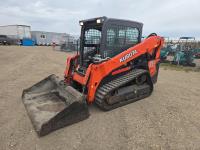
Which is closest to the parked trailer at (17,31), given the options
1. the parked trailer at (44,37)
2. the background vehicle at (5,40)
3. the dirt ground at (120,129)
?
the background vehicle at (5,40)

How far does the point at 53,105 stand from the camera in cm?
414

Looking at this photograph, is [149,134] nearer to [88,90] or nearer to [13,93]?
[88,90]

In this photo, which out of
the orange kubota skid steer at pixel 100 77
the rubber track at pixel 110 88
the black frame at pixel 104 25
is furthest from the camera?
the black frame at pixel 104 25

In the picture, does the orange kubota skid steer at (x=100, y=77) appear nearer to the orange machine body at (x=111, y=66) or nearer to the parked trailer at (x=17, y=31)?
the orange machine body at (x=111, y=66)

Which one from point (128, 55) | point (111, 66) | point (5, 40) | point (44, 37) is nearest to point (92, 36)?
point (128, 55)

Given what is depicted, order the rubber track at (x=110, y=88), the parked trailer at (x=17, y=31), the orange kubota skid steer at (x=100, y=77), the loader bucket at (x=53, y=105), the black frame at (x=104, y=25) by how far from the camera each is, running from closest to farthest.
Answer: the loader bucket at (x=53, y=105)
the orange kubota skid steer at (x=100, y=77)
the rubber track at (x=110, y=88)
the black frame at (x=104, y=25)
the parked trailer at (x=17, y=31)

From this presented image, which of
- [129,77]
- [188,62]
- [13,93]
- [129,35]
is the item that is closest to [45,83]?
[13,93]

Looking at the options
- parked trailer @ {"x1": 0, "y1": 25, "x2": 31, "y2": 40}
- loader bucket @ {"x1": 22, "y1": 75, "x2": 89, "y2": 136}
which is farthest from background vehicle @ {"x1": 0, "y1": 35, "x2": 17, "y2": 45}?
loader bucket @ {"x1": 22, "y1": 75, "x2": 89, "y2": 136}

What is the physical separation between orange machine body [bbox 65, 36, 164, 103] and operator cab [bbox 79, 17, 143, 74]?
0.68 feet

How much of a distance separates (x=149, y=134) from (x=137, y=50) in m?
2.26

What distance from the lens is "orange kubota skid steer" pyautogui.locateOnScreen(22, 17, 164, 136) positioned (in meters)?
3.69

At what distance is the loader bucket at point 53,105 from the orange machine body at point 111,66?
370 millimetres

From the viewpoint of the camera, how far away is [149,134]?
11.0 ft

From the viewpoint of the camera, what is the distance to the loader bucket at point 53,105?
3.33 m
